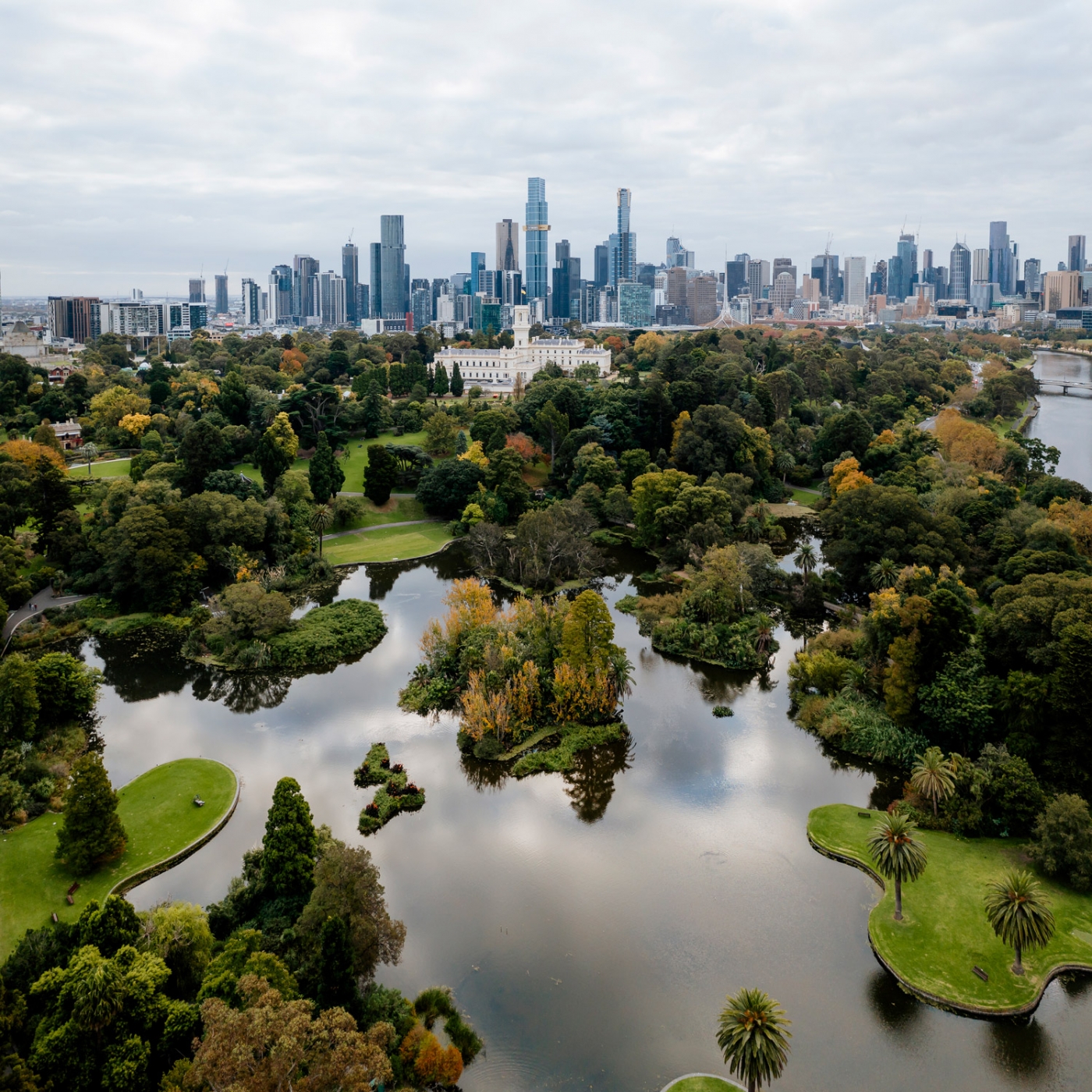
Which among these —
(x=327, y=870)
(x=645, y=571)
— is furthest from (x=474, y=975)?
(x=645, y=571)

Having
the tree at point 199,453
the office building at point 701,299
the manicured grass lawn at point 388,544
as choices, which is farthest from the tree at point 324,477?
the office building at point 701,299

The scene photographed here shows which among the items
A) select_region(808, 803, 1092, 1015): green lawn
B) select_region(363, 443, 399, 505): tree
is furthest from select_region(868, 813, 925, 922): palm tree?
select_region(363, 443, 399, 505): tree

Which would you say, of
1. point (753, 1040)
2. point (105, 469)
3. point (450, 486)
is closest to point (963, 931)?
point (753, 1040)

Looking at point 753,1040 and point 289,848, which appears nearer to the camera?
point 753,1040

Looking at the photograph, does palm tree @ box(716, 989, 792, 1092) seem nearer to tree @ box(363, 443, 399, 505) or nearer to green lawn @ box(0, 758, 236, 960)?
green lawn @ box(0, 758, 236, 960)

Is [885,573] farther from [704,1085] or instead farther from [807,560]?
[704,1085]

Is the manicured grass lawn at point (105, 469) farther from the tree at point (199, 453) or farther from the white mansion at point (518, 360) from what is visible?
the white mansion at point (518, 360)

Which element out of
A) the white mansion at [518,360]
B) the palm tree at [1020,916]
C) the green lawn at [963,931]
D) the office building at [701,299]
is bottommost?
the green lawn at [963,931]
